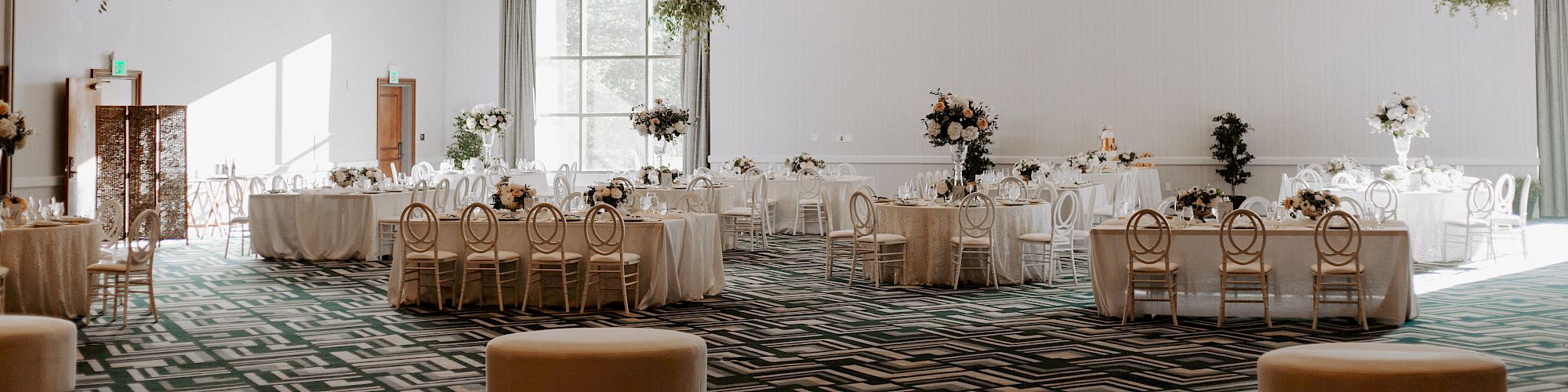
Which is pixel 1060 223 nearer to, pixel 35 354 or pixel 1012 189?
pixel 1012 189

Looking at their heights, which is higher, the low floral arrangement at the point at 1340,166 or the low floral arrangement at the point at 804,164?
the low floral arrangement at the point at 804,164

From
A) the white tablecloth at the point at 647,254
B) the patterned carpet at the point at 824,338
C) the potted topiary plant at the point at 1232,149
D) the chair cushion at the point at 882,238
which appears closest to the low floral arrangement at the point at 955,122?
the chair cushion at the point at 882,238

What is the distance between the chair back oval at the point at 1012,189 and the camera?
10.4 meters

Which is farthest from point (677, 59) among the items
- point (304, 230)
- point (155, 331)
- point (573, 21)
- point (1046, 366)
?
point (1046, 366)

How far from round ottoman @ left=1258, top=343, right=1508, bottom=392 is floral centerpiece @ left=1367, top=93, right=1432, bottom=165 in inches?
328

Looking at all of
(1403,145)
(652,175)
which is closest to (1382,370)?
(1403,145)

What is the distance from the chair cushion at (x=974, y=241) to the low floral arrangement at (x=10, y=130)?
253 inches

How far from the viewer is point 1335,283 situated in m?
7.32

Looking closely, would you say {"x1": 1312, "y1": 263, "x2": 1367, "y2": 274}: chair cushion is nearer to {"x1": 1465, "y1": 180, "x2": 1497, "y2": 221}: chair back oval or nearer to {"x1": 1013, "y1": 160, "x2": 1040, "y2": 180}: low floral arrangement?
{"x1": 1465, "y1": 180, "x2": 1497, "y2": 221}: chair back oval

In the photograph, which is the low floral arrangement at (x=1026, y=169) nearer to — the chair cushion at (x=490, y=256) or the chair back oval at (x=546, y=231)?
the chair back oval at (x=546, y=231)

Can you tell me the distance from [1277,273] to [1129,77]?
10030 millimetres

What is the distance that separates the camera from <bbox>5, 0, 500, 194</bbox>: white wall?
12516mm

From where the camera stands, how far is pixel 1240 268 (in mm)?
7320

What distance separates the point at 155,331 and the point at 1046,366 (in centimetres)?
512
